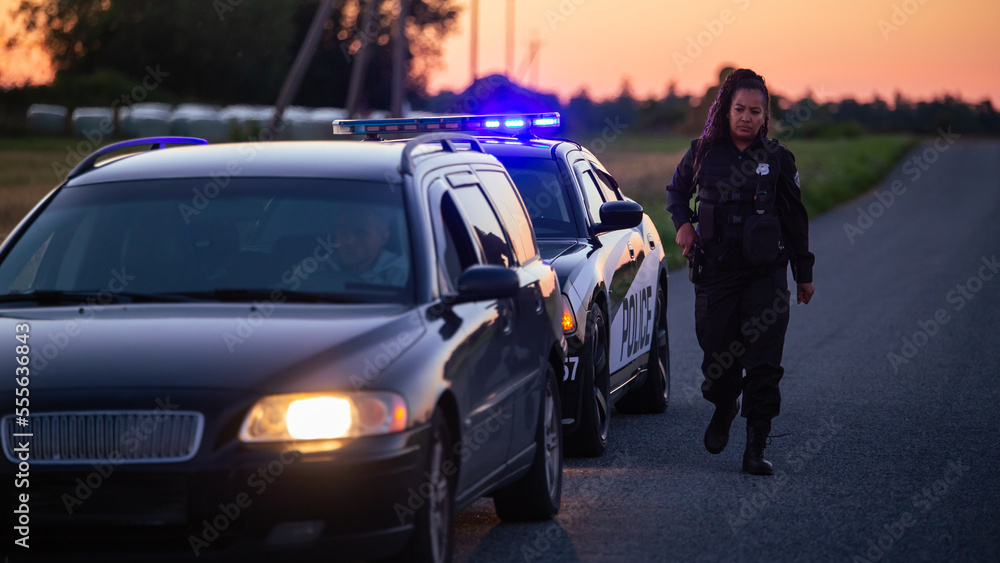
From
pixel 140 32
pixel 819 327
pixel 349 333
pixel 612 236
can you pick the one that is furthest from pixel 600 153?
pixel 349 333

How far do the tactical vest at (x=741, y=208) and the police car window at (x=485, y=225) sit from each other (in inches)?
63.6

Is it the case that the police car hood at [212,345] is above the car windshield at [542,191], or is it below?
above

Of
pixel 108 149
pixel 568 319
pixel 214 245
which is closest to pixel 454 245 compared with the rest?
pixel 214 245

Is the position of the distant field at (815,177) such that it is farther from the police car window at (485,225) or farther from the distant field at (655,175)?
the police car window at (485,225)

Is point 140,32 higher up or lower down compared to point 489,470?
lower down

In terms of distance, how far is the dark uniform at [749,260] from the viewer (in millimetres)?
7715

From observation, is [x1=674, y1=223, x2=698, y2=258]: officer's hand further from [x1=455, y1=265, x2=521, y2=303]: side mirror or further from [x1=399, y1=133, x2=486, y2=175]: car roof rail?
[x1=455, y1=265, x2=521, y2=303]: side mirror

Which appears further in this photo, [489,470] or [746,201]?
[746,201]

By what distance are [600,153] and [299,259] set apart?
6821 cm

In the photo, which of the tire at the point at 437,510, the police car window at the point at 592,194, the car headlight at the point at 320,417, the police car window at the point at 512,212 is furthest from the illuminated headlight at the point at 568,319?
the car headlight at the point at 320,417

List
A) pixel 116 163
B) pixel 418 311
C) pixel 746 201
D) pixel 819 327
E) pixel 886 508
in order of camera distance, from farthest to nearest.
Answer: pixel 819 327, pixel 746 201, pixel 886 508, pixel 116 163, pixel 418 311

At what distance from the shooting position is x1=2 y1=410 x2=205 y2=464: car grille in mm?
4434

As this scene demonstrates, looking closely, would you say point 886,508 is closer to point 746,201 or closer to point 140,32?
point 746,201

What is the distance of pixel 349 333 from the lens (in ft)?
15.8
